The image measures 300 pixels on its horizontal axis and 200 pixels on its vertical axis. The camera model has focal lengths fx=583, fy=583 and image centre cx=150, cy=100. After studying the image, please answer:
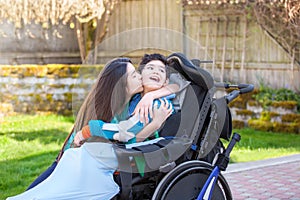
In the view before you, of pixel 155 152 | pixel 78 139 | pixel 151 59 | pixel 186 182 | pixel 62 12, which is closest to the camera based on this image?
pixel 155 152

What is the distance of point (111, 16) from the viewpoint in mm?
10641

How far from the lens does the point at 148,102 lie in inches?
144

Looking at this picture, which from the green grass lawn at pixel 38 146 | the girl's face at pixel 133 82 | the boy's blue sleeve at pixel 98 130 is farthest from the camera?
the green grass lawn at pixel 38 146

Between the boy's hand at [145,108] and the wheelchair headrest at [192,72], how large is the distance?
0.30m

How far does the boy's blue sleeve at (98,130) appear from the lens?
360cm

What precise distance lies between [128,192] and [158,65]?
0.87m

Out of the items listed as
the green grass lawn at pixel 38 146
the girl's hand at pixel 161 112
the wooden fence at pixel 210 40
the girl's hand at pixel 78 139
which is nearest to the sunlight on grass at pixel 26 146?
the green grass lawn at pixel 38 146

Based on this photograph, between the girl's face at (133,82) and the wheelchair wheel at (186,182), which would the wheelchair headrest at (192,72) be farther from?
the wheelchair wheel at (186,182)

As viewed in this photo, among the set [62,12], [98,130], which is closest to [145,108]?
[98,130]

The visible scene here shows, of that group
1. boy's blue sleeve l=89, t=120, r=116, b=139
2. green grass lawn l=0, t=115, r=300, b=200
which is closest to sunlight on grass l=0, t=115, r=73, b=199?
green grass lawn l=0, t=115, r=300, b=200

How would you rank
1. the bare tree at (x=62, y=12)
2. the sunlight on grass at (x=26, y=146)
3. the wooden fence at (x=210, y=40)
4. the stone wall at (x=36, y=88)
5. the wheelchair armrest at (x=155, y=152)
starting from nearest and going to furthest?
the wheelchair armrest at (x=155, y=152)
the sunlight on grass at (x=26, y=146)
the wooden fence at (x=210, y=40)
the bare tree at (x=62, y=12)
the stone wall at (x=36, y=88)

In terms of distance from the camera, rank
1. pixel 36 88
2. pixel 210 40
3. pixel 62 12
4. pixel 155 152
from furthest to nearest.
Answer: pixel 36 88 → pixel 62 12 → pixel 210 40 → pixel 155 152

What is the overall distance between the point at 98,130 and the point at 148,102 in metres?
0.36

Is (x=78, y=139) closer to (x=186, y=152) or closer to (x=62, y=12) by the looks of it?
(x=186, y=152)
